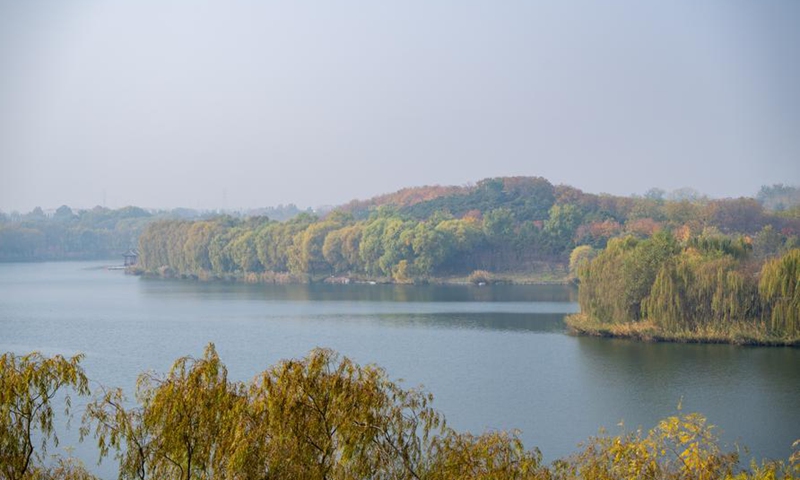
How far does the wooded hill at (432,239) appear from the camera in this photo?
68625mm

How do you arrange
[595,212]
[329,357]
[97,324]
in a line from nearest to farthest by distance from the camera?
[329,357] → [97,324] → [595,212]

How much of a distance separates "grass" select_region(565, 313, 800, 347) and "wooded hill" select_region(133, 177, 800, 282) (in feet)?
96.2

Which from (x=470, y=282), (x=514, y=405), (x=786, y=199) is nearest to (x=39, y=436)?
(x=514, y=405)

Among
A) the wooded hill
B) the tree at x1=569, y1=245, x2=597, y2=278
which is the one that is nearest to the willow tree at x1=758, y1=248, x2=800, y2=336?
the wooded hill

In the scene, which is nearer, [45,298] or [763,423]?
[763,423]

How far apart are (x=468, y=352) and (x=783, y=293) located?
10253 millimetres

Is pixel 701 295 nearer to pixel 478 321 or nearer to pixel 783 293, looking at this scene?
pixel 783 293

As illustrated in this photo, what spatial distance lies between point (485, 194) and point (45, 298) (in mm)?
48396

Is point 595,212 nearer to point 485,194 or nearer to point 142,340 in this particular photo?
point 485,194

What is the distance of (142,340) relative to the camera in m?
37.0

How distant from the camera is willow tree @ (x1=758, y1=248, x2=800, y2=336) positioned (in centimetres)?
3164

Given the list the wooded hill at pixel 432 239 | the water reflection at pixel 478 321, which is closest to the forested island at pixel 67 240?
the wooded hill at pixel 432 239

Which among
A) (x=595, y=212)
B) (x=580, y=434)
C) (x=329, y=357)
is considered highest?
(x=595, y=212)

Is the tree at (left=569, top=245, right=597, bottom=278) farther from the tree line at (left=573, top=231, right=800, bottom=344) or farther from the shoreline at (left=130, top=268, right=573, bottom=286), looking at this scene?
the tree line at (left=573, top=231, right=800, bottom=344)
